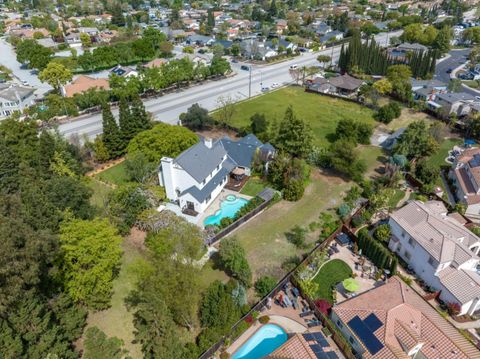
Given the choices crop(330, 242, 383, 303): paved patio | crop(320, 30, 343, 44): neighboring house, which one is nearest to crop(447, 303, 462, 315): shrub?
crop(330, 242, 383, 303): paved patio

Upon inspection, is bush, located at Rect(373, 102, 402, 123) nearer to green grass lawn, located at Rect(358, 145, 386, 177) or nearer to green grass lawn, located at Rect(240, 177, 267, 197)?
green grass lawn, located at Rect(358, 145, 386, 177)

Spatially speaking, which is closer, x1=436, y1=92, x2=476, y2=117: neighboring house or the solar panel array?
the solar panel array

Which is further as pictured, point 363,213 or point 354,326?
point 363,213

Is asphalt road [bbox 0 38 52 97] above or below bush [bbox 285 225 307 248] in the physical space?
below

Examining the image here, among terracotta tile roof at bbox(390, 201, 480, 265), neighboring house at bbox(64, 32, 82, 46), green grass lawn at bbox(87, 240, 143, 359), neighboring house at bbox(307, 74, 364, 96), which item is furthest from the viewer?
neighboring house at bbox(64, 32, 82, 46)

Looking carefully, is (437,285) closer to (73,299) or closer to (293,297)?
(293,297)

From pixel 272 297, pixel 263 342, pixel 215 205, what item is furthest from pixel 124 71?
pixel 263 342

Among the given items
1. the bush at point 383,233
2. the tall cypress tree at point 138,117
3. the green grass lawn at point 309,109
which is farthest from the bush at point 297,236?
the tall cypress tree at point 138,117

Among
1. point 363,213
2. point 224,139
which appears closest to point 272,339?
point 363,213
